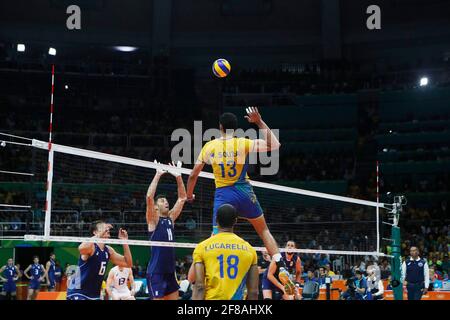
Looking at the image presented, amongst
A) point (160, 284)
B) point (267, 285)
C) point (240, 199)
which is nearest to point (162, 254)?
point (160, 284)

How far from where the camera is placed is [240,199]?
9578 millimetres

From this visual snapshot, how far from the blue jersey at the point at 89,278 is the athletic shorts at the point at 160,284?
0.91 m

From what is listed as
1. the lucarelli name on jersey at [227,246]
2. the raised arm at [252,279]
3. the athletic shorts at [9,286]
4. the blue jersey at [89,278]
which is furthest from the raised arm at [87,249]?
the athletic shorts at [9,286]

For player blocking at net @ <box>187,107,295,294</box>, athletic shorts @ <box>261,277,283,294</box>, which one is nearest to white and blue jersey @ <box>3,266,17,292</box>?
athletic shorts @ <box>261,277,283,294</box>

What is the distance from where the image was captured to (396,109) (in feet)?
117

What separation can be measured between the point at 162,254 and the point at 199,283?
151 inches

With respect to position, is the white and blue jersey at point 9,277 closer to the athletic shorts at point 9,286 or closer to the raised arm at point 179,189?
the athletic shorts at point 9,286

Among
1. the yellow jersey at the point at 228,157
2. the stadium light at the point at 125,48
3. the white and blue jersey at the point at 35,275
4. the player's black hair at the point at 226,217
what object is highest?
the stadium light at the point at 125,48

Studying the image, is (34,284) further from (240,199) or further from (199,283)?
(199,283)

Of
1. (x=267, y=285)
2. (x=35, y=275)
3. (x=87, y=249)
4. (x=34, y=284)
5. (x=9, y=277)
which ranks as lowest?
(x=34, y=284)

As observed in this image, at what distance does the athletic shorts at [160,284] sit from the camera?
34.1ft

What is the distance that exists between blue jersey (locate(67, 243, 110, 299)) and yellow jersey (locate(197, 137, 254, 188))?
2.26 m

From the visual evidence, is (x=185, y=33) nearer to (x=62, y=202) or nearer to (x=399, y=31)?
(x=399, y=31)

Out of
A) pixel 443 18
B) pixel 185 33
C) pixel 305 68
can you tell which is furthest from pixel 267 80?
pixel 443 18
